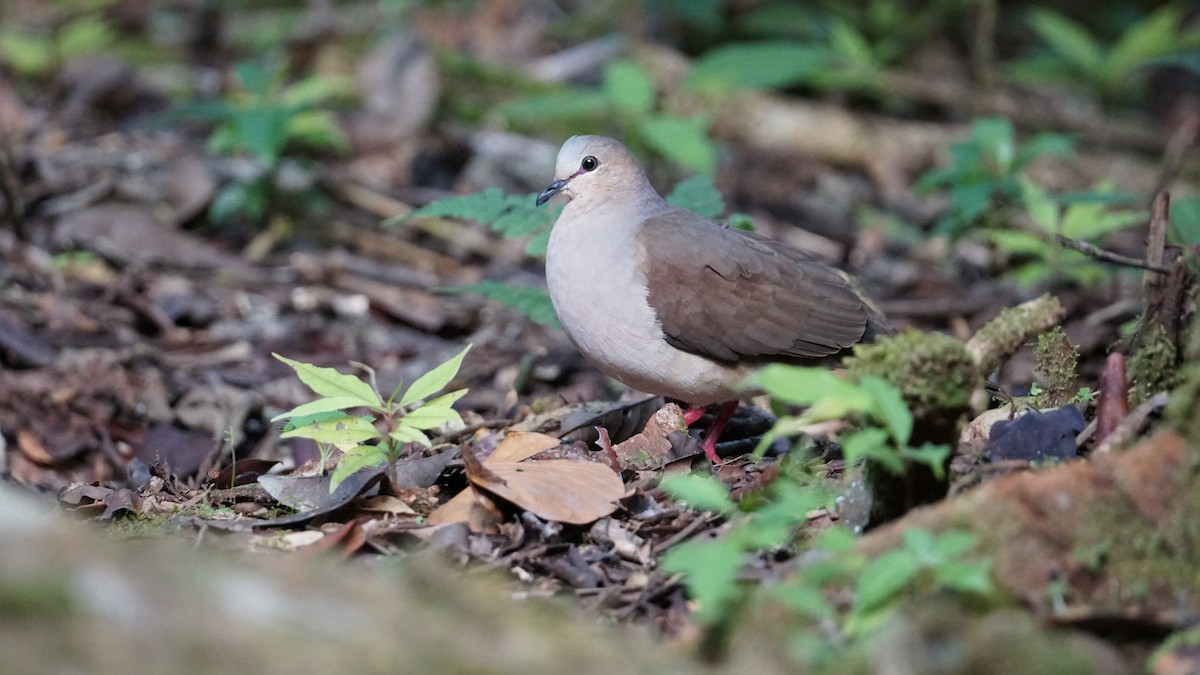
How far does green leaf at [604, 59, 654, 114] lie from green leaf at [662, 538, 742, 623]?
5.81 metres

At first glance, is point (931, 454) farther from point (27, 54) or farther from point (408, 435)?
point (27, 54)

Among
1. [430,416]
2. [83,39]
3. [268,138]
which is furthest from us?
[83,39]

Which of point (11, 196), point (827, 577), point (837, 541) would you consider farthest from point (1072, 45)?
point (827, 577)

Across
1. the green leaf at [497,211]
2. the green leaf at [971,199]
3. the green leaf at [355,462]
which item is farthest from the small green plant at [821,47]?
the green leaf at [355,462]

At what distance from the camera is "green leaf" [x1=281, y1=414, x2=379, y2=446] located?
3.51 meters

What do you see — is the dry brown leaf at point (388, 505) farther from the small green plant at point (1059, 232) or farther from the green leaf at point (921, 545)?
the small green plant at point (1059, 232)

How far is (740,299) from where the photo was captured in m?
4.41

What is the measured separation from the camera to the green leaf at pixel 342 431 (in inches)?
138

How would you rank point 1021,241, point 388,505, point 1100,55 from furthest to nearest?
point 1100,55
point 1021,241
point 388,505

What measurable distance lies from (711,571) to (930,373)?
29.9 inches

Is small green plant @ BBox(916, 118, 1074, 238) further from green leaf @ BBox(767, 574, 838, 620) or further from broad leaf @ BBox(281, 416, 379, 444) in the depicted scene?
green leaf @ BBox(767, 574, 838, 620)

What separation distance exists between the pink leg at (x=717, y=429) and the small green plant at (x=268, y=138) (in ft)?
12.2

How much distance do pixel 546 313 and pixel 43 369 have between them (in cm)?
257

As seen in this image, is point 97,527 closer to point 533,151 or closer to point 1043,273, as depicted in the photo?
point 1043,273
